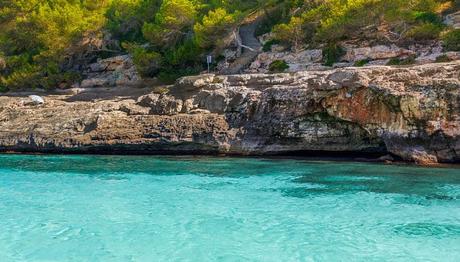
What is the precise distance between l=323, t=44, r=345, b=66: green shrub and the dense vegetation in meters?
0.11

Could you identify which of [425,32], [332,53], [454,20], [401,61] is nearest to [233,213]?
[401,61]

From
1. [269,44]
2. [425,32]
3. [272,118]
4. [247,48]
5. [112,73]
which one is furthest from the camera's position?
[112,73]

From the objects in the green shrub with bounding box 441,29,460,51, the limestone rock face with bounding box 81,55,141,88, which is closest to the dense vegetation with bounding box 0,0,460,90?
the green shrub with bounding box 441,29,460,51

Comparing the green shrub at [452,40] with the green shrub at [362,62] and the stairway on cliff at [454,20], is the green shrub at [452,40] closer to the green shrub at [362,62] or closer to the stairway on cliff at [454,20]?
the stairway on cliff at [454,20]

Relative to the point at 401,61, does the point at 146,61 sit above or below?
above

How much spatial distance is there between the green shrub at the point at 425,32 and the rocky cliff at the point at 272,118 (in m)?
7.64

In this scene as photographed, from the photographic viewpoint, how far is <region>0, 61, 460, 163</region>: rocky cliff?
15680 mm

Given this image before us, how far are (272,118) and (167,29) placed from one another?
1350 centimetres

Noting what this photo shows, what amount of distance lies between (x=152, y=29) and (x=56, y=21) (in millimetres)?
7071

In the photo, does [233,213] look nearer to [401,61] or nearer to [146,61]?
[401,61]

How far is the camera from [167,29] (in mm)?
28906

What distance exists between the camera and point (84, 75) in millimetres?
31734

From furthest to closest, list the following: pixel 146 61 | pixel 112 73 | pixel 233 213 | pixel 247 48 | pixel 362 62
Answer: pixel 112 73
pixel 247 48
pixel 146 61
pixel 362 62
pixel 233 213

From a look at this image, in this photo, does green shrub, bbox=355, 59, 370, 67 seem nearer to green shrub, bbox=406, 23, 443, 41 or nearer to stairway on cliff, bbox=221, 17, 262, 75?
green shrub, bbox=406, 23, 443, 41
